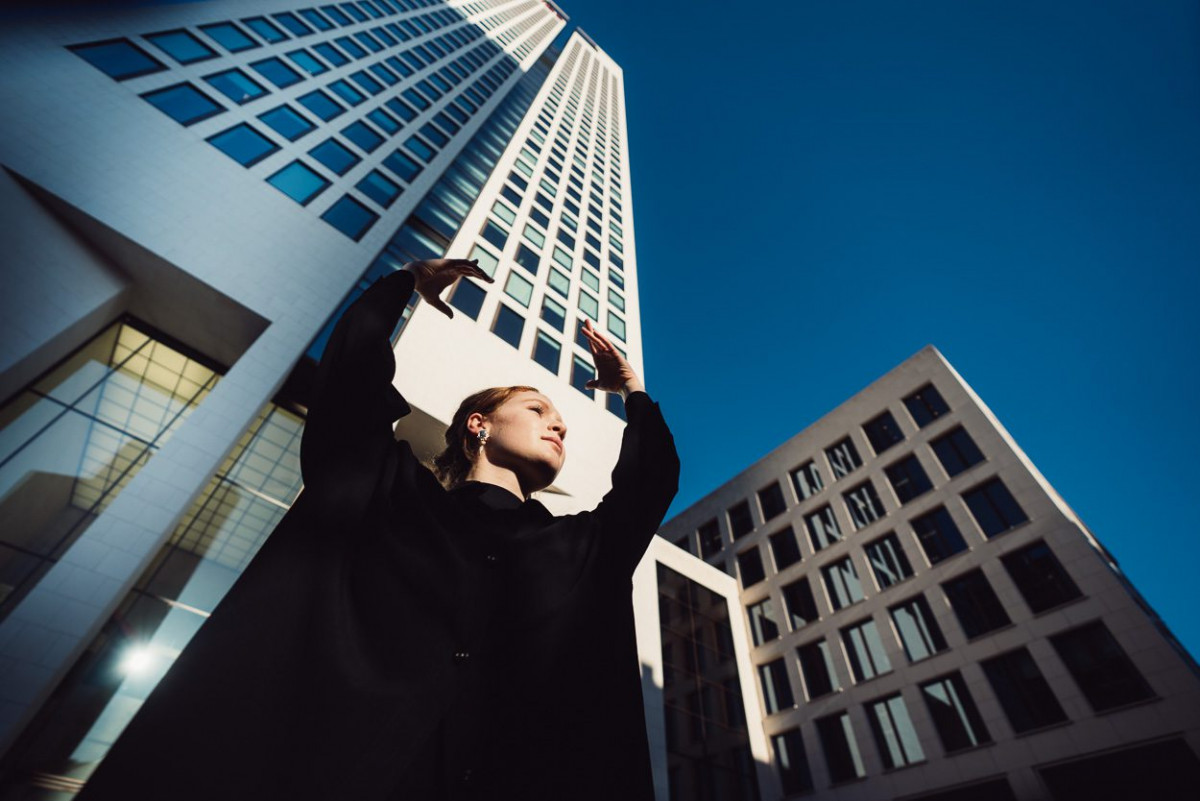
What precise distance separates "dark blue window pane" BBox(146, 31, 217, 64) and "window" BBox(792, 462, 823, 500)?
105 feet

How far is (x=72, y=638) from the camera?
271 inches

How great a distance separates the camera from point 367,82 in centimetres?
2244

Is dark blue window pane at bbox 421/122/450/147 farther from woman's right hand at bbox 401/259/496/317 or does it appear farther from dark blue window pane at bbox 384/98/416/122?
woman's right hand at bbox 401/259/496/317

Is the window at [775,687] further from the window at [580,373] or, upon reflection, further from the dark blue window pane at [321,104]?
the dark blue window pane at [321,104]

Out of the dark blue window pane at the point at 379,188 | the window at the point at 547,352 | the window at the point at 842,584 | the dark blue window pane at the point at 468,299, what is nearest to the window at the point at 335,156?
the dark blue window pane at the point at 379,188

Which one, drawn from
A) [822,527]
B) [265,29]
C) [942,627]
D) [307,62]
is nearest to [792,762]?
[942,627]

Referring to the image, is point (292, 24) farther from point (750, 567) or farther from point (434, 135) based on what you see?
point (750, 567)

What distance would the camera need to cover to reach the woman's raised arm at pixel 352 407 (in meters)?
1.51

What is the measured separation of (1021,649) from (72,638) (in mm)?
26164

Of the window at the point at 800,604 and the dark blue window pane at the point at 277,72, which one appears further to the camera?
the window at the point at 800,604

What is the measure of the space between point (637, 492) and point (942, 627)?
25255mm

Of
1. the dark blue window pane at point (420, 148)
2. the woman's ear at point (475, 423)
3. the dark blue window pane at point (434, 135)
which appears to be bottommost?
the woman's ear at point (475, 423)

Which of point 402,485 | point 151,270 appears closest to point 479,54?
point 151,270

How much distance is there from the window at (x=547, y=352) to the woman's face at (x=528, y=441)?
14.0 m
